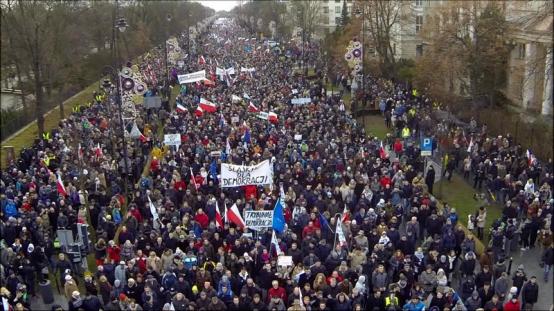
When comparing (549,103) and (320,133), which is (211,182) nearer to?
(320,133)

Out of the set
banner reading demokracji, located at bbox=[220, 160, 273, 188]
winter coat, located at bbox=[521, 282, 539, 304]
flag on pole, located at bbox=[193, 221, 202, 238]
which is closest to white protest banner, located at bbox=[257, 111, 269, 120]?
banner reading demokracji, located at bbox=[220, 160, 273, 188]

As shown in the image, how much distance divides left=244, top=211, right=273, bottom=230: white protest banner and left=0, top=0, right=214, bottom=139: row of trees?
1061 centimetres

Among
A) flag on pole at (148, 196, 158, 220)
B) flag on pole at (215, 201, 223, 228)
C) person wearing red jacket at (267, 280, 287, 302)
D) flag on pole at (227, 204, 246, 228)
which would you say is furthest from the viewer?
flag on pole at (148, 196, 158, 220)

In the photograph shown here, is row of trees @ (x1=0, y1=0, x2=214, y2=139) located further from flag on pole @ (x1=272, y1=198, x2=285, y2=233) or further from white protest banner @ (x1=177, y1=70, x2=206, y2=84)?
flag on pole @ (x1=272, y1=198, x2=285, y2=233)

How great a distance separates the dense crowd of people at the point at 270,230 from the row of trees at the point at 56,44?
5465 millimetres

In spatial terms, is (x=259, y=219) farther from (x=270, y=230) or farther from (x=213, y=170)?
(x=213, y=170)

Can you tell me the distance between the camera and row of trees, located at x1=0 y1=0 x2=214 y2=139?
30.2m

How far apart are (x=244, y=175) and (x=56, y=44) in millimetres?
23322

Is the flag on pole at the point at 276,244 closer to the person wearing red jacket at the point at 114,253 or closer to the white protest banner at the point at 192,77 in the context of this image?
the person wearing red jacket at the point at 114,253

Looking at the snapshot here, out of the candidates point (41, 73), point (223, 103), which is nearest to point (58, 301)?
point (223, 103)

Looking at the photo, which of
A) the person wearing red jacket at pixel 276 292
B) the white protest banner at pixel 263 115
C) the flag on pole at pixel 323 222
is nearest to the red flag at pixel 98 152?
the white protest banner at pixel 263 115

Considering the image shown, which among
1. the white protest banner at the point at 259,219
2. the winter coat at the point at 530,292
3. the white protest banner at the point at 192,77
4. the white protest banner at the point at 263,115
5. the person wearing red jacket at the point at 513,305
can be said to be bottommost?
the winter coat at the point at 530,292

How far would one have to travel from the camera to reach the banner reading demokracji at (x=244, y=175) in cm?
1827

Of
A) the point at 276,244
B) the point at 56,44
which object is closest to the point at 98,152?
the point at 276,244
